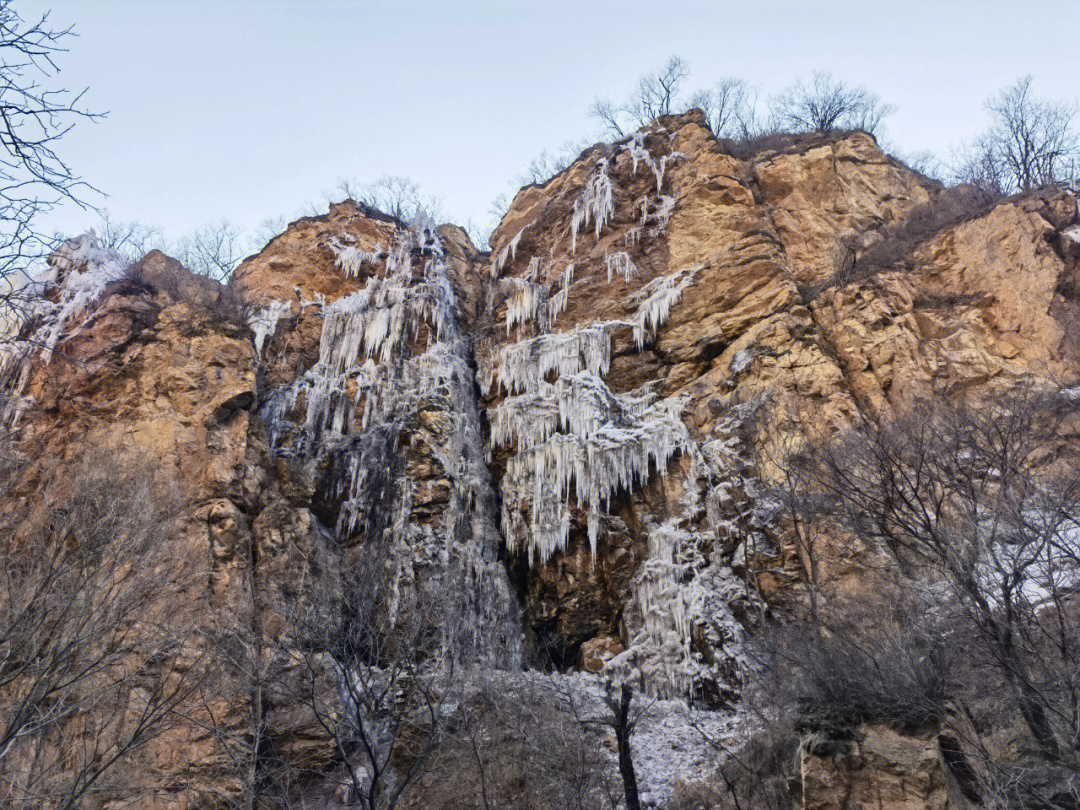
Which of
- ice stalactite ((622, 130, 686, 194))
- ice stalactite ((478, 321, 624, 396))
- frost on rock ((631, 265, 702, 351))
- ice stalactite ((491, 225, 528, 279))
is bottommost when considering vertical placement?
ice stalactite ((478, 321, 624, 396))

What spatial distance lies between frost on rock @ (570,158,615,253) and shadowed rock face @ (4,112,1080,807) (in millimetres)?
276

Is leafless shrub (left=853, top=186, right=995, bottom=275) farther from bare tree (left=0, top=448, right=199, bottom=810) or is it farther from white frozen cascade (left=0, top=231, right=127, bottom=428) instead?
white frozen cascade (left=0, top=231, right=127, bottom=428)

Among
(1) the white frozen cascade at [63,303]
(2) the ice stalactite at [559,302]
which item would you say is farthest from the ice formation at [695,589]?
(1) the white frozen cascade at [63,303]

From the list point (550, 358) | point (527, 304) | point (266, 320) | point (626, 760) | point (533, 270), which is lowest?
point (626, 760)

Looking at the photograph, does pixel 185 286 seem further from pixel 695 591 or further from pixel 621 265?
pixel 695 591

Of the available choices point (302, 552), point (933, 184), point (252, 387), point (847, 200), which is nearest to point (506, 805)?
point (302, 552)

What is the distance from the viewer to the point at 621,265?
699 inches

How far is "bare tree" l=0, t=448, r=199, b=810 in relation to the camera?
5832 millimetres

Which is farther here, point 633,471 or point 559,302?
point 559,302

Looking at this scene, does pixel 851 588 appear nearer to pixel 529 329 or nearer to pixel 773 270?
pixel 773 270

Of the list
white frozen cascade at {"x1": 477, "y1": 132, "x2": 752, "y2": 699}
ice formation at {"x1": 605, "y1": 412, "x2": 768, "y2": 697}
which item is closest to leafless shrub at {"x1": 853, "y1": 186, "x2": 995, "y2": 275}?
white frozen cascade at {"x1": 477, "y1": 132, "x2": 752, "y2": 699}

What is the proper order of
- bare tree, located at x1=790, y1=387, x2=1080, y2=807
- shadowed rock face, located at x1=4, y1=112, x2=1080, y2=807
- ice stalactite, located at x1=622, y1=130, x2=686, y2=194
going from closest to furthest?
bare tree, located at x1=790, y1=387, x2=1080, y2=807 < shadowed rock face, located at x1=4, y1=112, x2=1080, y2=807 < ice stalactite, located at x1=622, y1=130, x2=686, y2=194

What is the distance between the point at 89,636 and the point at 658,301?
44.1 feet

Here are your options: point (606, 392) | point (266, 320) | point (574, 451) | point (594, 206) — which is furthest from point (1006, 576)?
point (266, 320)
